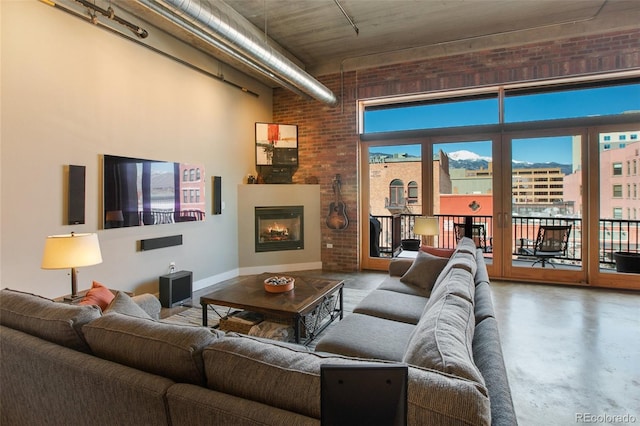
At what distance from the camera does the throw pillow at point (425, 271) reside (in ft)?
10.2

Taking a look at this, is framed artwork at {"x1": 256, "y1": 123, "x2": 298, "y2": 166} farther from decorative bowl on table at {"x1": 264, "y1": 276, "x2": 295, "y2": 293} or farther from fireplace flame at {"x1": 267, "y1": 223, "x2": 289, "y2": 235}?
decorative bowl on table at {"x1": 264, "y1": 276, "x2": 295, "y2": 293}

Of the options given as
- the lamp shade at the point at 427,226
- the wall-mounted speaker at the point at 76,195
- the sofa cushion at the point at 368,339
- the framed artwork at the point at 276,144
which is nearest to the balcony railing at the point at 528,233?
the lamp shade at the point at 427,226

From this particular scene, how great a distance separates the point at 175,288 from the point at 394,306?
9.18 ft

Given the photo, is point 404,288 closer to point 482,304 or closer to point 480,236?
point 482,304

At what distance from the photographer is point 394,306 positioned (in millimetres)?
2629

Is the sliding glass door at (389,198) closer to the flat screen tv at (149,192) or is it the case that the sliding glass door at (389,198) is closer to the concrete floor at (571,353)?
the concrete floor at (571,353)

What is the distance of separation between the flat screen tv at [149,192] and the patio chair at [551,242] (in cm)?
508

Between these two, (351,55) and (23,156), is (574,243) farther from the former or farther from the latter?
(23,156)

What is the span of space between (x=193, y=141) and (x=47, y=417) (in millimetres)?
3919

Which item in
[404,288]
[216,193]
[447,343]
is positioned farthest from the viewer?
[216,193]

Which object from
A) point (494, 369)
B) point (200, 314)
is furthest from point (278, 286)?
point (494, 369)

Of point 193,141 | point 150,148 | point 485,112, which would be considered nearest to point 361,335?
point 150,148

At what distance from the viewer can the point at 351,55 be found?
18.5 feet

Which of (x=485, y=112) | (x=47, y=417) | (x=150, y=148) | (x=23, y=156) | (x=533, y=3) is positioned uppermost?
(x=533, y=3)
